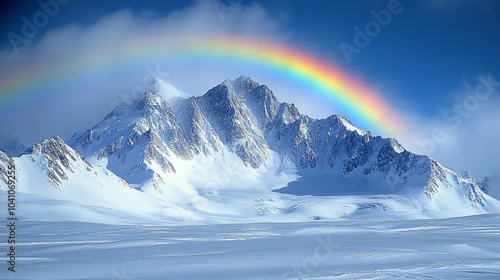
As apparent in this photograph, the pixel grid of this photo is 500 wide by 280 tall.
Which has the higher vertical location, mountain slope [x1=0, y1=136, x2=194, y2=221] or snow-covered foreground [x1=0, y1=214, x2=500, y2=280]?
→ mountain slope [x1=0, y1=136, x2=194, y2=221]

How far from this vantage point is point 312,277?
67.4 ft

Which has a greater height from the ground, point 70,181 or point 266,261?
point 70,181

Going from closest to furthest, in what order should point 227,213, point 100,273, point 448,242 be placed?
point 100,273 → point 448,242 → point 227,213

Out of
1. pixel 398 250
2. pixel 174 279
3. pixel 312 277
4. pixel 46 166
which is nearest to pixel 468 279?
pixel 312 277

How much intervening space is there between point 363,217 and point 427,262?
169 m

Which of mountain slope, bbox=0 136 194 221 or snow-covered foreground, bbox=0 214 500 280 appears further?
mountain slope, bbox=0 136 194 221

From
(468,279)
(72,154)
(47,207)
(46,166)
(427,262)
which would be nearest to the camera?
(468,279)

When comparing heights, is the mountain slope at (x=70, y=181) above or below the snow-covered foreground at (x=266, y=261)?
above

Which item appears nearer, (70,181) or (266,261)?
(266,261)

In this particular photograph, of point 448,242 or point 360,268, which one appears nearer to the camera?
point 360,268

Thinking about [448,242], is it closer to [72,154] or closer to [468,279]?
[468,279]

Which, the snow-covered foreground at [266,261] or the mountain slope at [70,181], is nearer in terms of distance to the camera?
the snow-covered foreground at [266,261]

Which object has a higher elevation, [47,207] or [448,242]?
[47,207]

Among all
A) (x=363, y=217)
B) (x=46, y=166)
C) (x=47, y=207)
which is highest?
(x=46, y=166)
